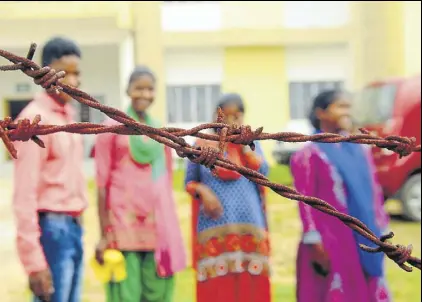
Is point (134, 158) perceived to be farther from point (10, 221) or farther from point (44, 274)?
point (10, 221)

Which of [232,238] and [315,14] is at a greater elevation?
[315,14]

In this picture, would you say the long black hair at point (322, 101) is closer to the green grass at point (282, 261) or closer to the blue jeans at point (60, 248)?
the blue jeans at point (60, 248)

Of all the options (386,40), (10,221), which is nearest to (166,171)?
(10,221)

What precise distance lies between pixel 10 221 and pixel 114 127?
7.88 meters

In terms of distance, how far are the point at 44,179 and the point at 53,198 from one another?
73mm

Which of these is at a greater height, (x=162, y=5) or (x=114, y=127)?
(x=162, y=5)

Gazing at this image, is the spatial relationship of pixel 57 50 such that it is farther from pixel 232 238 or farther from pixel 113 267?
pixel 232 238

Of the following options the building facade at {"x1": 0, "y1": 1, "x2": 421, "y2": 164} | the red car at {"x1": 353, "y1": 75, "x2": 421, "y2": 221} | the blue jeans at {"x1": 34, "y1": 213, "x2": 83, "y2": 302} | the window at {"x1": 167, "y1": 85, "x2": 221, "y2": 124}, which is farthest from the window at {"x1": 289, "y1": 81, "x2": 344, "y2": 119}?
the blue jeans at {"x1": 34, "y1": 213, "x2": 83, "y2": 302}

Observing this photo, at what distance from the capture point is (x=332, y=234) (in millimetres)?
2682

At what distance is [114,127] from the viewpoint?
1.01 meters

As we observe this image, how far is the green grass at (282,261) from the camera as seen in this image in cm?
454

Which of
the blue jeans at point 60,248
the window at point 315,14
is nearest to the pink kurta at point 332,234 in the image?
the blue jeans at point 60,248

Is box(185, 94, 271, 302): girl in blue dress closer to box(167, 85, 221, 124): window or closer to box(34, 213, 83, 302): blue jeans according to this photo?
box(34, 213, 83, 302): blue jeans

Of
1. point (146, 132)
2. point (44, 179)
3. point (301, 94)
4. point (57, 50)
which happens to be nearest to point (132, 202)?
point (44, 179)
